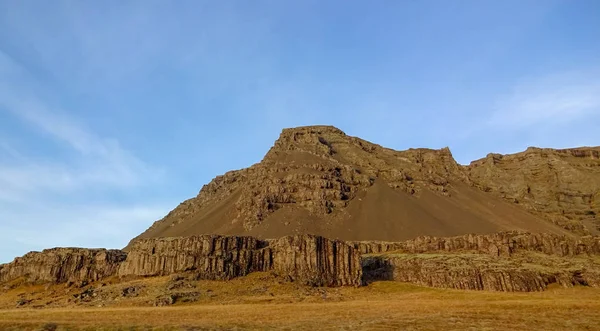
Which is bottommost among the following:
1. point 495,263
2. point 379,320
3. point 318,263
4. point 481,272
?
point 379,320

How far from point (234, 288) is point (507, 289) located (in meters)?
41.2

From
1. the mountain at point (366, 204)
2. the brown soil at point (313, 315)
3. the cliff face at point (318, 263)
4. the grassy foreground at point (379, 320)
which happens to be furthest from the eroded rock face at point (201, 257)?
the mountain at point (366, 204)

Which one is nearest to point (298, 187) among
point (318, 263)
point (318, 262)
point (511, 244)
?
point (511, 244)

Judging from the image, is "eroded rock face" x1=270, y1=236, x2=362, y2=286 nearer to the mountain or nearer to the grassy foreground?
the grassy foreground

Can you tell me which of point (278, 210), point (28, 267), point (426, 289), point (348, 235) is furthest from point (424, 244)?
point (28, 267)

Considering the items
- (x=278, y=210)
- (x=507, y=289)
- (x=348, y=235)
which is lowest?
(x=507, y=289)

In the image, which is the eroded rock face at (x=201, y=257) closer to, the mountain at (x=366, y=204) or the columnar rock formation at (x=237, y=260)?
the columnar rock formation at (x=237, y=260)

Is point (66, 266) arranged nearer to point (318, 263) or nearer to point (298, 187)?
point (318, 263)

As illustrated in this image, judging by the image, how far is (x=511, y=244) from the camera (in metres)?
89.2

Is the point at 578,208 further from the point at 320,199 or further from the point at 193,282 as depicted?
the point at 193,282

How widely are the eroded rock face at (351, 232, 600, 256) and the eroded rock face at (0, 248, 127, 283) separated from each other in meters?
49.0

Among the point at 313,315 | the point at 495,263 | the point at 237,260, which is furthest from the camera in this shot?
the point at 495,263

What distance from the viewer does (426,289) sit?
68.2 meters

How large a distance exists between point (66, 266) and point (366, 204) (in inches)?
4121
